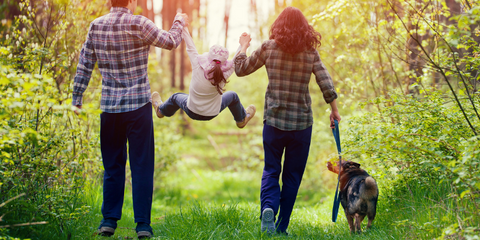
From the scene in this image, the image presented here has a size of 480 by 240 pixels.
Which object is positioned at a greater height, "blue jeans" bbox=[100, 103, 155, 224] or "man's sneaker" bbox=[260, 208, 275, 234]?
"blue jeans" bbox=[100, 103, 155, 224]

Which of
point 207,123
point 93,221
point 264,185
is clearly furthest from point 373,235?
point 207,123

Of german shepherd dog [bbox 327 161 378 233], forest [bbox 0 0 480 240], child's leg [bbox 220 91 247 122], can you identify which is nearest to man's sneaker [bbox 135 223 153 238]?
forest [bbox 0 0 480 240]

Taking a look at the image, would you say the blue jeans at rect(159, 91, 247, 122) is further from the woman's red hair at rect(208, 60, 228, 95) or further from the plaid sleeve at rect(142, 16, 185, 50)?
the plaid sleeve at rect(142, 16, 185, 50)

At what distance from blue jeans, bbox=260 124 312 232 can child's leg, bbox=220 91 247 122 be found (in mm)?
590

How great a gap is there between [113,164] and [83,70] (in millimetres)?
863

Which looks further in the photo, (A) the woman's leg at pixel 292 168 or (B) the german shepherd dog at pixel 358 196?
(A) the woman's leg at pixel 292 168

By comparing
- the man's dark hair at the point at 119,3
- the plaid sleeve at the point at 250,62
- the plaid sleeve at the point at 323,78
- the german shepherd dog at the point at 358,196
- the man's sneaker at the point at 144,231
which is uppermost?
Answer: the man's dark hair at the point at 119,3

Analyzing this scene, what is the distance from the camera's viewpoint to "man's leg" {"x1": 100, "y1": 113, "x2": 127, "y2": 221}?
316 centimetres

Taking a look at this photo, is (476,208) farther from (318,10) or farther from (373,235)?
(318,10)

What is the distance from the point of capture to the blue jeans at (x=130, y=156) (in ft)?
10.2

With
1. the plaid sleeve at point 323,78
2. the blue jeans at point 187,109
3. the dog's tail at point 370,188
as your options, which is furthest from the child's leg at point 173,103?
the dog's tail at point 370,188

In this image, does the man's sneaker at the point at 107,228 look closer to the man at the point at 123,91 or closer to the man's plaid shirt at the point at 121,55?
the man at the point at 123,91

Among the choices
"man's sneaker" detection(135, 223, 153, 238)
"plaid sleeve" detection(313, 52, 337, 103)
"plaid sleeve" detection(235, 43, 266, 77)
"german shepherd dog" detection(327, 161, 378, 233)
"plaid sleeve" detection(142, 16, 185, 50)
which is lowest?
"man's sneaker" detection(135, 223, 153, 238)

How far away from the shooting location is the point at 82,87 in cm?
307
